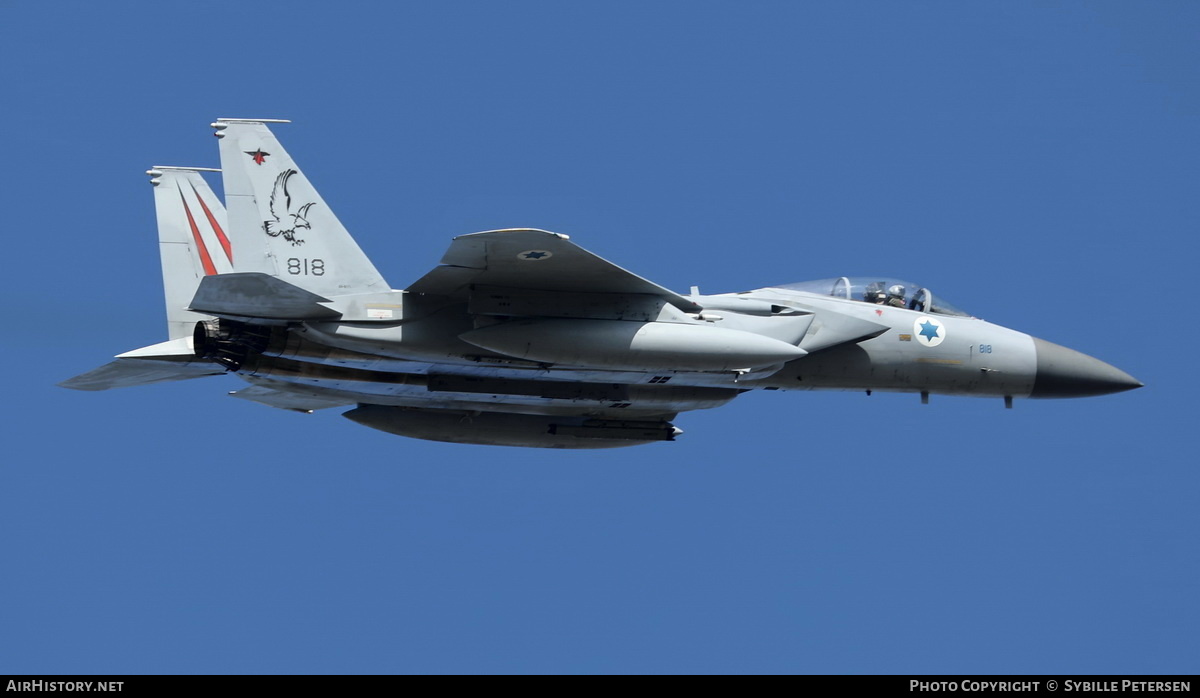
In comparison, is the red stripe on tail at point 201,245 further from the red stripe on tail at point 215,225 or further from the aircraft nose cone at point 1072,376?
the aircraft nose cone at point 1072,376

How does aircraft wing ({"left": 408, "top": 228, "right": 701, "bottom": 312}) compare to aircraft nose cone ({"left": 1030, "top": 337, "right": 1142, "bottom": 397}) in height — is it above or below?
above

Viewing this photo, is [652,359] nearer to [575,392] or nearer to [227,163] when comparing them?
[575,392]

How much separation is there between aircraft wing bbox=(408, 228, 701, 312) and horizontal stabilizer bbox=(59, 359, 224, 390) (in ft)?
10.6

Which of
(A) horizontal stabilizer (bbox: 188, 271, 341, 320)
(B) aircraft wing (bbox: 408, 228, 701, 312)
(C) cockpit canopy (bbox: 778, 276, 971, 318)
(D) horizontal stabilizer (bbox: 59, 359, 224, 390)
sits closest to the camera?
(A) horizontal stabilizer (bbox: 188, 271, 341, 320)

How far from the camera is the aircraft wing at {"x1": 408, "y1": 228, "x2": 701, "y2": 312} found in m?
15.2

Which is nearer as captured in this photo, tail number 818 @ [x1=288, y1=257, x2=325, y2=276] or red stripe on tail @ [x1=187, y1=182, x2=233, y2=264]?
tail number 818 @ [x1=288, y1=257, x2=325, y2=276]

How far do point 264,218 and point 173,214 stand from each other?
11.7 feet

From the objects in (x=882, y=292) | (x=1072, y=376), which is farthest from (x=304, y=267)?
(x=1072, y=376)

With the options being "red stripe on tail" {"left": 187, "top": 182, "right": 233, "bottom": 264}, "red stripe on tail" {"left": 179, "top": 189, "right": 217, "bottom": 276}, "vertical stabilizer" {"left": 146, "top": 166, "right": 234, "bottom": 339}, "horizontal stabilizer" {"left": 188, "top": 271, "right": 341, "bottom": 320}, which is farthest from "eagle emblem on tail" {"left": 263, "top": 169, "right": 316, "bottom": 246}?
"red stripe on tail" {"left": 187, "top": 182, "right": 233, "bottom": 264}

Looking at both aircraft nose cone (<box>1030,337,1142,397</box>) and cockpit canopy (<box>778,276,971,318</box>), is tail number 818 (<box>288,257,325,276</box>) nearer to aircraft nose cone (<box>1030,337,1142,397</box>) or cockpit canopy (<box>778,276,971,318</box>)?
cockpit canopy (<box>778,276,971,318</box>)

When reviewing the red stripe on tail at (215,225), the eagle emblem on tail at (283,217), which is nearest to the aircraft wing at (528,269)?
the eagle emblem on tail at (283,217)

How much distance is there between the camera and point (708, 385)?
59.6 feet

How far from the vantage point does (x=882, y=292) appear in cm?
1942

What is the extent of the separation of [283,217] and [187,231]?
3.46m
